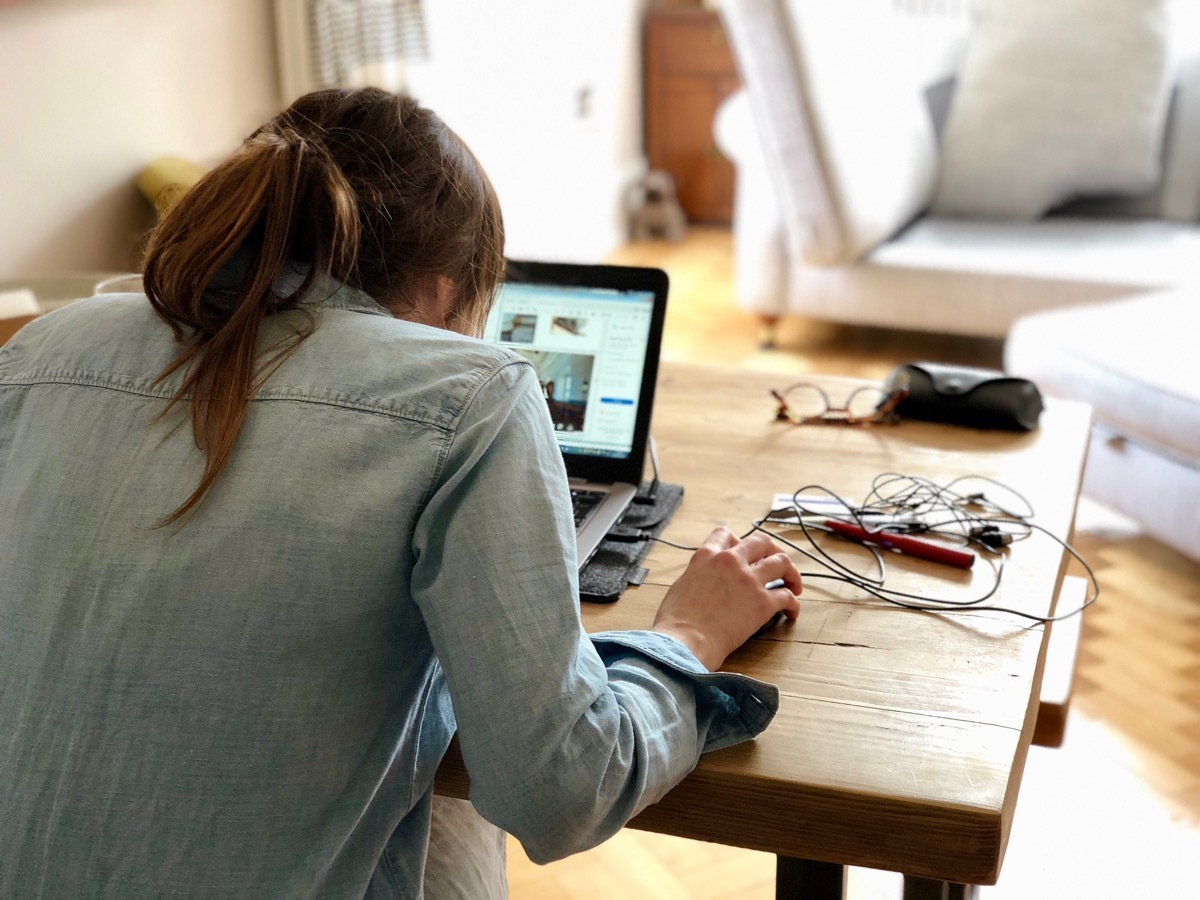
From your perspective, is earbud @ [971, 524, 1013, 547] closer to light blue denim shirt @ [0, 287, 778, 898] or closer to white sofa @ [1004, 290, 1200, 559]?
light blue denim shirt @ [0, 287, 778, 898]

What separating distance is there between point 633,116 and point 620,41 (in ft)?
1.13

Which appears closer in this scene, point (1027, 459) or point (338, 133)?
point (338, 133)

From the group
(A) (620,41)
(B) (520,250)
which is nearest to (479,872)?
(B) (520,250)

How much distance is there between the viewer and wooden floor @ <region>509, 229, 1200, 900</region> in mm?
1556

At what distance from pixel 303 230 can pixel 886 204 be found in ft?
8.86

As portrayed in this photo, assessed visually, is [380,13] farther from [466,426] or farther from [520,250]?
[466,426]

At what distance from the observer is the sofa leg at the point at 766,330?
11.6 ft

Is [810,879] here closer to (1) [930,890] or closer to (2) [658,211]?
(1) [930,890]

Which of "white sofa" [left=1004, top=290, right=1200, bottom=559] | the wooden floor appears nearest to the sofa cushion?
"white sofa" [left=1004, top=290, right=1200, bottom=559]

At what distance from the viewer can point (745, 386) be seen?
157 cm

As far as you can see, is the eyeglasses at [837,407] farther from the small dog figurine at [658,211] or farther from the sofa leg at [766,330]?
the small dog figurine at [658,211]

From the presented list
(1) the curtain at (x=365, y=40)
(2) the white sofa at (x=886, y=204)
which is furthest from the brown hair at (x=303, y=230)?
(2) the white sofa at (x=886, y=204)

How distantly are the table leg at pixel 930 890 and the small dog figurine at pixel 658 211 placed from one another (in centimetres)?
399

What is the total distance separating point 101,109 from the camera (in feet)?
8.01
